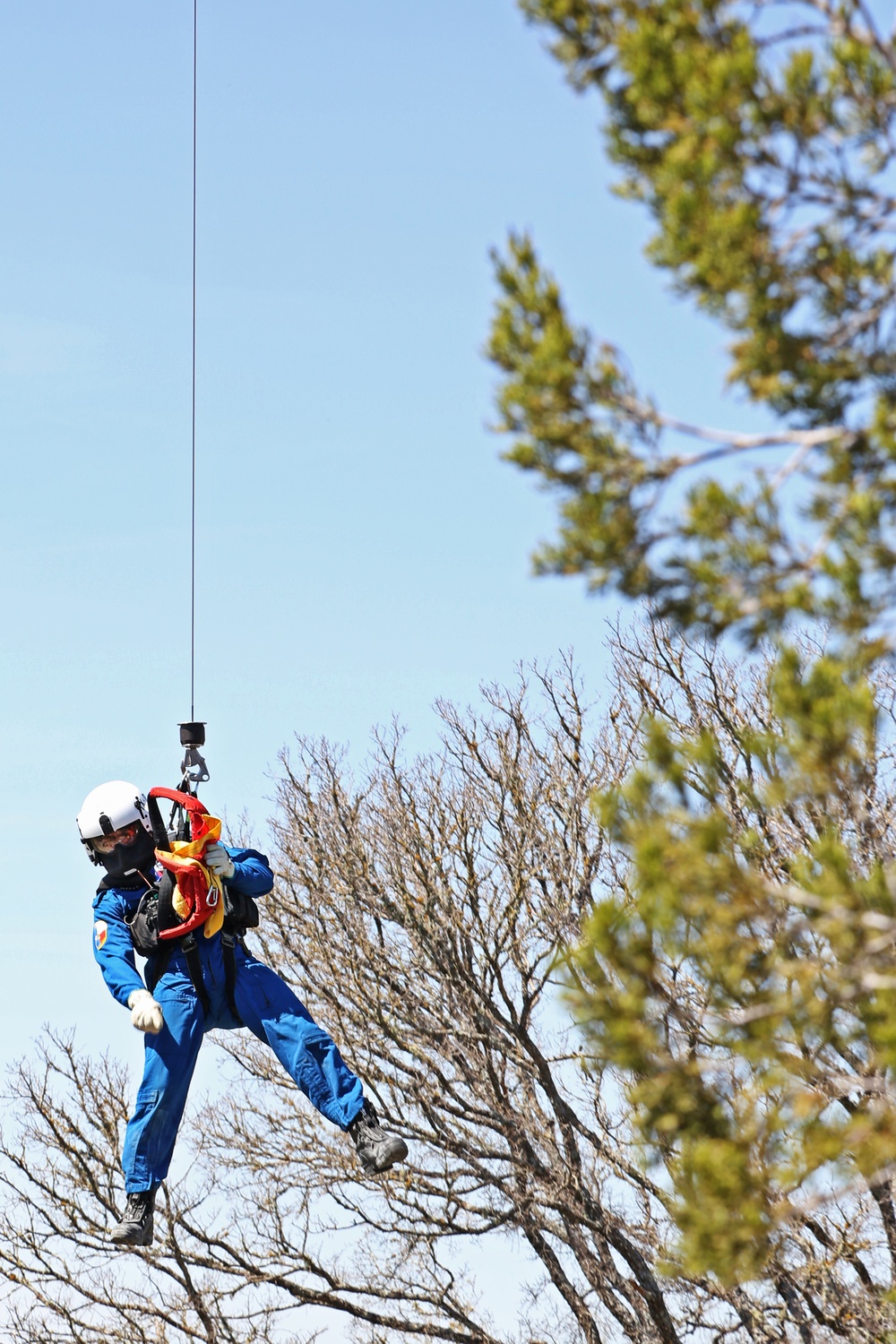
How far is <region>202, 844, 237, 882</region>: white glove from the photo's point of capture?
6535 mm

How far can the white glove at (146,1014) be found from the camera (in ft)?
21.1

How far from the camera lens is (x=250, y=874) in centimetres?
675

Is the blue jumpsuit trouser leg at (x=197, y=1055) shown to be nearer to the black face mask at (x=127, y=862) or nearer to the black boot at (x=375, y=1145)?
the black boot at (x=375, y=1145)

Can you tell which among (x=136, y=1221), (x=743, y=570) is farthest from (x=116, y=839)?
(x=743, y=570)

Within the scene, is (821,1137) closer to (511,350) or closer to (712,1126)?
(712,1126)

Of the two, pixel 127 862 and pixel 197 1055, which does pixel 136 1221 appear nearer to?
pixel 197 1055

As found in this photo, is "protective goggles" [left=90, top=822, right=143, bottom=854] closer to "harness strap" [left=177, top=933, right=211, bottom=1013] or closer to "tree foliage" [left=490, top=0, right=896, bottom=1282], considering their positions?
"harness strap" [left=177, top=933, right=211, bottom=1013]

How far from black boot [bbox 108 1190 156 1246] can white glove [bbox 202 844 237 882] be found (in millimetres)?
1255

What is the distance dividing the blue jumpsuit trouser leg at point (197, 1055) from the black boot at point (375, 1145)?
0.05 meters

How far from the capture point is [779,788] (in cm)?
418

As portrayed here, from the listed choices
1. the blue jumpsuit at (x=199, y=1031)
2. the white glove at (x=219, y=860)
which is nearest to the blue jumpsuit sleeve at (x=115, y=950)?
the blue jumpsuit at (x=199, y=1031)

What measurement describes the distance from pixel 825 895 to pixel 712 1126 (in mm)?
750

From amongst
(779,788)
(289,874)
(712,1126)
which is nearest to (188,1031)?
(712,1126)

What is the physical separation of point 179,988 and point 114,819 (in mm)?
765
